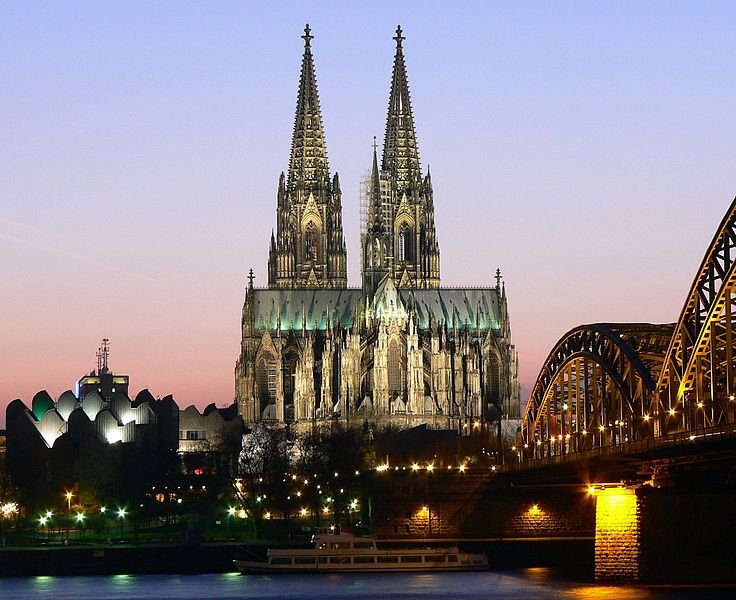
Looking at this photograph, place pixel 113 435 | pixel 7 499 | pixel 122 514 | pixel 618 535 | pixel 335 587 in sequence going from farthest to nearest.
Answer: pixel 113 435 → pixel 7 499 → pixel 122 514 → pixel 335 587 → pixel 618 535

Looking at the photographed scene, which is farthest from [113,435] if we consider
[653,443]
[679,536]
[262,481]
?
[653,443]

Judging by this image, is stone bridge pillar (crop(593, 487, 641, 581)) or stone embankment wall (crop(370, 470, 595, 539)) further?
stone embankment wall (crop(370, 470, 595, 539))

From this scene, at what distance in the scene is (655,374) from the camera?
366ft

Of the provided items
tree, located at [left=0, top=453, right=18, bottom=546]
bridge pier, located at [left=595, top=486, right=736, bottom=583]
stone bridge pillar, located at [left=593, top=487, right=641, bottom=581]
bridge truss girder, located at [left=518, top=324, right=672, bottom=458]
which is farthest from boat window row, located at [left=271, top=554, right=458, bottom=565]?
tree, located at [left=0, top=453, right=18, bottom=546]

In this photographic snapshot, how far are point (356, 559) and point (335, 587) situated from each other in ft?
40.3

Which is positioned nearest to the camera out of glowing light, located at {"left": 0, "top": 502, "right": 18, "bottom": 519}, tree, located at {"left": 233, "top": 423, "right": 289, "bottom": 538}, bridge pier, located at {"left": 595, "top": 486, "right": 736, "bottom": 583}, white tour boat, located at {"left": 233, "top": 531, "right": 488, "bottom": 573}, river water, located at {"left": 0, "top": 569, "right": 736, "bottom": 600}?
bridge pier, located at {"left": 595, "top": 486, "right": 736, "bottom": 583}

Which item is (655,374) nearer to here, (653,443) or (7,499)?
(653,443)

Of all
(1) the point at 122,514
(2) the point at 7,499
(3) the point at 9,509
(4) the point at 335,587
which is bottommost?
(4) the point at 335,587

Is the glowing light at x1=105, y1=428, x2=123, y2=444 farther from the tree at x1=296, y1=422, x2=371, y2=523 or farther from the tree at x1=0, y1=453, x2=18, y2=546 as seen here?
the tree at x1=296, y1=422, x2=371, y2=523

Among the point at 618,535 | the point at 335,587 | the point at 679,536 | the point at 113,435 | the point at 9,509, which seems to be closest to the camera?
the point at 679,536

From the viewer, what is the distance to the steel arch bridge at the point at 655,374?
3019 inches

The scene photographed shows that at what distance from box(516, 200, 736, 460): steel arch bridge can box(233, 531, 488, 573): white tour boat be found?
786 cm

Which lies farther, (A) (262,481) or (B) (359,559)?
(A) (262,481)

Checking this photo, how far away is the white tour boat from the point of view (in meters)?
109
